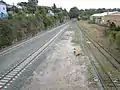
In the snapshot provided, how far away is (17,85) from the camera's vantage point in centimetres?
1460

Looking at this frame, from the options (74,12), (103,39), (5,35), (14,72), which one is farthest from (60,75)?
(74,12)

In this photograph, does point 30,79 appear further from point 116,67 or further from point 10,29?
point 10,29

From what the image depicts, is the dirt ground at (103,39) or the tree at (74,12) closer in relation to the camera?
the dirt ground at (103,39)

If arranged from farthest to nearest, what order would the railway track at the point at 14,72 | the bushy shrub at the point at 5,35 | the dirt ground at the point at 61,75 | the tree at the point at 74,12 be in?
the tree at the point at 74,12, the bushy shrub at the point at 5,35, the railway track at the point at 14,72, the dirt ground at the point at 61,75

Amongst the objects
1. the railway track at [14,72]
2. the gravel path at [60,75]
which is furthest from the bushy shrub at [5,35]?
the gravel path at [60,75]

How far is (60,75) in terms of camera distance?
17.5 m

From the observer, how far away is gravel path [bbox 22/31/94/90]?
14.7m

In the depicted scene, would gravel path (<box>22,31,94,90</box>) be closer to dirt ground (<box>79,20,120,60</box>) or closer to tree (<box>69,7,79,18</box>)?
dirt ground (<box>79,20,120,60</box>)

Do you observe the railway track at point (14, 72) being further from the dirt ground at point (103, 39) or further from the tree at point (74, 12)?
the tree at point (74, 12)

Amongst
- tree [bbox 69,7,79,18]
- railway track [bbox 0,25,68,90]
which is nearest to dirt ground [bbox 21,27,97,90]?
railway track [bbox 0,25,68,90]

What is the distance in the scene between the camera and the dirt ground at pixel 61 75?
14.7 metres

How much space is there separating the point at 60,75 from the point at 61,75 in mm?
76

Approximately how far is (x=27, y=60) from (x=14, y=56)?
2.91m

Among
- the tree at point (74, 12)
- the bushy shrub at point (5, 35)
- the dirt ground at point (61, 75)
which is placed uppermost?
the tree at point (74, 12)
